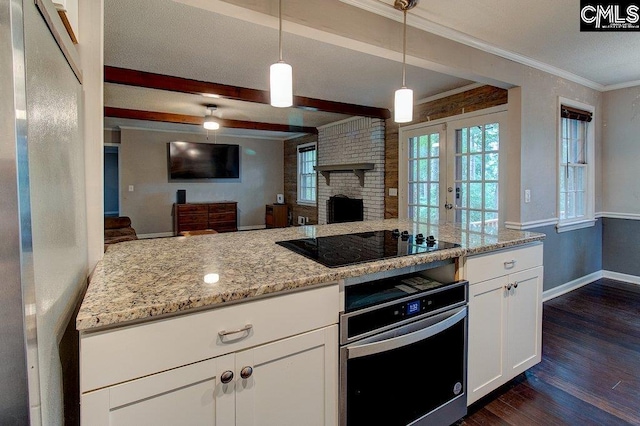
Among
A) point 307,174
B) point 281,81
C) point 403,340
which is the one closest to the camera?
point 403,340

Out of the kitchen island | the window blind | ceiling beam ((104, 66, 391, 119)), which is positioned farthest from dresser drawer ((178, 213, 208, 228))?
the window blind

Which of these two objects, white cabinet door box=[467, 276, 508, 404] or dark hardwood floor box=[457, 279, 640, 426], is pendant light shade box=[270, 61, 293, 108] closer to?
white cabinet door box=[467, 276, 508, 404]

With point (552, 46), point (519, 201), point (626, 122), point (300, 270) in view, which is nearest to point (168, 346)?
point (300, 270)

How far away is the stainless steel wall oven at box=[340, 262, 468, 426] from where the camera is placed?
1.30 meters

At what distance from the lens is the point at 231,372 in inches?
41.2

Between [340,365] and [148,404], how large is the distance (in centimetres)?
66

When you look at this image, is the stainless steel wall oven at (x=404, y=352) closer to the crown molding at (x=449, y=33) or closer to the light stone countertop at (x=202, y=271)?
the light stone countertop at (x=202, y=271)

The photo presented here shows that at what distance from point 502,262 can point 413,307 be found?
71 centimetres

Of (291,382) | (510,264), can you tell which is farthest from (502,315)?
(291,382)

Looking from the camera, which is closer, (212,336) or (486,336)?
(212,336)
